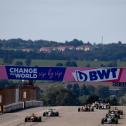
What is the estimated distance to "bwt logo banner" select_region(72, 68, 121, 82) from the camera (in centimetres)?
9738

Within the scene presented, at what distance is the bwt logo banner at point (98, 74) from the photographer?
9738 cm

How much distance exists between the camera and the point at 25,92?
368 feet

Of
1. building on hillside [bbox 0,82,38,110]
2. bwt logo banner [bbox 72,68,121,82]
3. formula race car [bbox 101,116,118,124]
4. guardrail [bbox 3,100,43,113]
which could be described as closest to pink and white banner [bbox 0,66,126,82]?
bwt logo banner [bbox 72,68,121,82]

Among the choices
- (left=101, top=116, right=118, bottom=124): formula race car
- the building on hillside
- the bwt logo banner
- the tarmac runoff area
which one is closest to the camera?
the tarmac runoff area

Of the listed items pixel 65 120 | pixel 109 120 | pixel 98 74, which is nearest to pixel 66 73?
pixel 98 74

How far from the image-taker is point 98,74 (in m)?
98.1

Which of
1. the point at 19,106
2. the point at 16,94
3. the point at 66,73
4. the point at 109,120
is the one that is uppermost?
the point at 66,73

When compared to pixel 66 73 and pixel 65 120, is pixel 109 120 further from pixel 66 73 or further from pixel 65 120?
pixel 66 73

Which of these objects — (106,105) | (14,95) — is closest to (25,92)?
(14,95)

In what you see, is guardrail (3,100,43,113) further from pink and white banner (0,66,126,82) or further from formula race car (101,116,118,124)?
formula race car (101,116,118,124)

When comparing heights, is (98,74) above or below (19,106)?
above

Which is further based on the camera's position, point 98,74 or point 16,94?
point 16,94

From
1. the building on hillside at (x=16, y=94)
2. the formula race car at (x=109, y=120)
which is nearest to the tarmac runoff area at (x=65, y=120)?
the formula race car at (x=109, y=120)

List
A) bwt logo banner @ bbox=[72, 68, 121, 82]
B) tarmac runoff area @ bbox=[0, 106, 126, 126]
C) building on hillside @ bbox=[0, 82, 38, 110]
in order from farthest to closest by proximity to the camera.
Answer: building on hillside @ bbox=[0, 82, 38, 110]
bwt logo banner @ bbox=[72, 68, 121, 82]
tarmac runoff area @ bbox=[0, 106, 126, 126]
